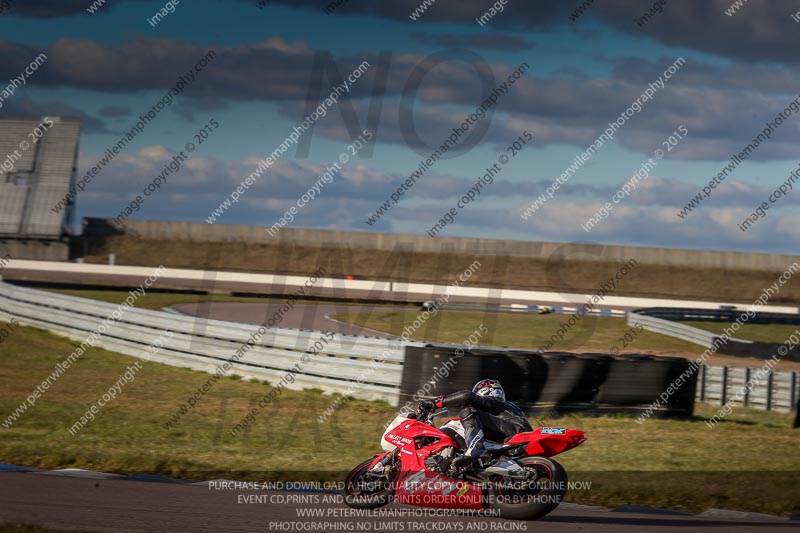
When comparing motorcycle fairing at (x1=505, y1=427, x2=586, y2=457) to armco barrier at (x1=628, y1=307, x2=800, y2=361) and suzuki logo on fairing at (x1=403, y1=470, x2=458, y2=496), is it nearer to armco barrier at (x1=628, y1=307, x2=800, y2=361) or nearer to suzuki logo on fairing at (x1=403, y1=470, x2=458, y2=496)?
suzuki logo on fairing at (x1=403, y1=470, x2=458, y2=496)

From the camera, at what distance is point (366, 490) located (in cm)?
700

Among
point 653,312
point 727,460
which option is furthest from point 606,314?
point 727,460

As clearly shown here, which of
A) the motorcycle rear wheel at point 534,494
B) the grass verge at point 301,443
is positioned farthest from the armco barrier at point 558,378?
the motorcycle rear wheel at point 534,494

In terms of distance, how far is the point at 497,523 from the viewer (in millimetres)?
6672

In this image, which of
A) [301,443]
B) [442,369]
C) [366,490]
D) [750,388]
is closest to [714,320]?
[750,388]

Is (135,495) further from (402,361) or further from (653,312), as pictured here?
(653,312)

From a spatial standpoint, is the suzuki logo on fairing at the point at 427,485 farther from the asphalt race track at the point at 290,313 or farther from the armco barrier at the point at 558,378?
the asphalt race track at the point at 290,313

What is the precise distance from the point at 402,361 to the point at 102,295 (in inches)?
869

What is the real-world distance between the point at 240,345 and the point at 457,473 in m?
9.69

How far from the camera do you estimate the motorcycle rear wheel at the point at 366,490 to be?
696 cm

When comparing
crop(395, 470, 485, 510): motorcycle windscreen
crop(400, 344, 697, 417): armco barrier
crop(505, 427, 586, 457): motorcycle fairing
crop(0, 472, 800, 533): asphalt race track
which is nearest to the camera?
crop(0, 472, 800, 533): asphalt race track

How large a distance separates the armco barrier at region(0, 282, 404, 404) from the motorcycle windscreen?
655 cm

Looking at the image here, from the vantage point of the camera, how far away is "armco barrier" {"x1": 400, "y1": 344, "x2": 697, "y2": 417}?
1244 cm

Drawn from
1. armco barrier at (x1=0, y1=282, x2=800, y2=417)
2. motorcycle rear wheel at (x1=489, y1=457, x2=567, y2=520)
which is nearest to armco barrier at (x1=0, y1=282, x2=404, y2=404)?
armco barrier at (x1=0, y1=282, x2=800, y2=417)
